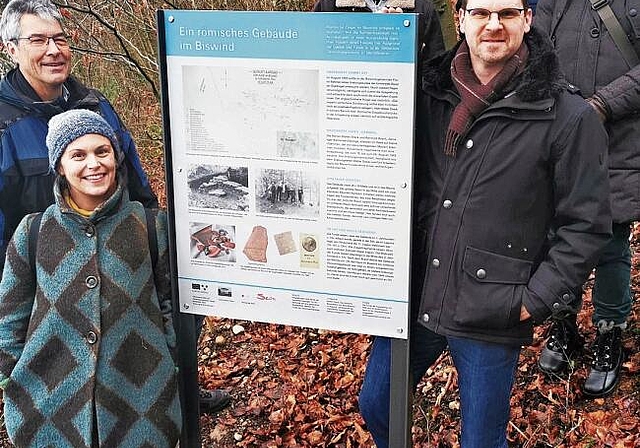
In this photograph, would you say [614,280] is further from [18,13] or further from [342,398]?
[18,13]

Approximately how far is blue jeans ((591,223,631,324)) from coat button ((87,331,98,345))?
241 cm

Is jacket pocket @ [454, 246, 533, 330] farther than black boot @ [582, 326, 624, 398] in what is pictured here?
No

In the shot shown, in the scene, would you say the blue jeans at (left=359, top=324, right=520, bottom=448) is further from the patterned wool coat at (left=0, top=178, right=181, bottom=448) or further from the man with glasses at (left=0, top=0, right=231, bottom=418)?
the man with glasses at (left=0, top=0, right=231, bottom=418)

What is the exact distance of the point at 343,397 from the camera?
483cm

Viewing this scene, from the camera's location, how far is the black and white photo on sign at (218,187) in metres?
3.02

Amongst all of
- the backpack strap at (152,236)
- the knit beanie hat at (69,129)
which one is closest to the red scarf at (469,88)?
the backpack strap at (152,236)

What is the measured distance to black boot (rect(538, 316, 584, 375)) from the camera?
173 inches

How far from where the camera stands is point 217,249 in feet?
10.3

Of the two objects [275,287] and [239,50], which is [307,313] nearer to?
[275,287]

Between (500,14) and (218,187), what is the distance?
1245 mm

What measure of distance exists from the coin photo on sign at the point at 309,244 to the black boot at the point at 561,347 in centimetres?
202

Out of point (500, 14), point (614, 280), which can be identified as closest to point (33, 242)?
→ point (500, 14)

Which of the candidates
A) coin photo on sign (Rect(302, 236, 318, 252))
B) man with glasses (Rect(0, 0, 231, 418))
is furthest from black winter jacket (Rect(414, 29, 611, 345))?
man with glasses (Rect(0, 0, 231, 418))

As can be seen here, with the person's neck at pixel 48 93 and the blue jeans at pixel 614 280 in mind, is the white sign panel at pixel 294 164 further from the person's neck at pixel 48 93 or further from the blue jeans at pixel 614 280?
the blue jeans at pixel 614 280
